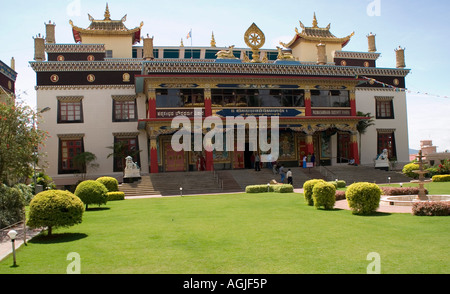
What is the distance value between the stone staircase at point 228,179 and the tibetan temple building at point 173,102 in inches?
80.1

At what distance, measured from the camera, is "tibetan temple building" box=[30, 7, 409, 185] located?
32.1m

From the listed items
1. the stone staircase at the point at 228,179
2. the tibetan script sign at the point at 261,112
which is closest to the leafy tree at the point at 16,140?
the stone staircase at the point at 228,179

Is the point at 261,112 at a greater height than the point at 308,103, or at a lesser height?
lesser

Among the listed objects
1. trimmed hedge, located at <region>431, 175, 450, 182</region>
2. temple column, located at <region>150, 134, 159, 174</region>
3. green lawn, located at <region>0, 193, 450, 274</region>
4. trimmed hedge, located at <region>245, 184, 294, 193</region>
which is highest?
temple column, located at <region>150, 134, 159, 174</region>

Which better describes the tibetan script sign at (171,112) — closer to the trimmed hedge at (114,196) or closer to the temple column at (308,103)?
the temple column at (308,103)

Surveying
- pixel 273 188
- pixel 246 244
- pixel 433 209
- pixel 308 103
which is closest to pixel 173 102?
pixel 308 103

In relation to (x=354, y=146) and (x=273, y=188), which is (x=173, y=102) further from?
(x=354, y=146)

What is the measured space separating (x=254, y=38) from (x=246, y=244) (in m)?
27.0

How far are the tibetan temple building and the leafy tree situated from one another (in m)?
15.9

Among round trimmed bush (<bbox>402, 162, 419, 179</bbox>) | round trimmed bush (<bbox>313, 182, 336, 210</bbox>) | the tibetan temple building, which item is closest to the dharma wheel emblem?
the tibetan temple building

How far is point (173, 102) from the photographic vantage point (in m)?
32.1

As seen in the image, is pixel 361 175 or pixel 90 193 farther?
pixel 361 175

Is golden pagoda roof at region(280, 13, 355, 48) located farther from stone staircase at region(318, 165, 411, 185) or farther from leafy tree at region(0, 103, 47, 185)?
leafy tree at region(0, 103, 47, 185)

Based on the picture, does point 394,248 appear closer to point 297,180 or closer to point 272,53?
point 297,180
